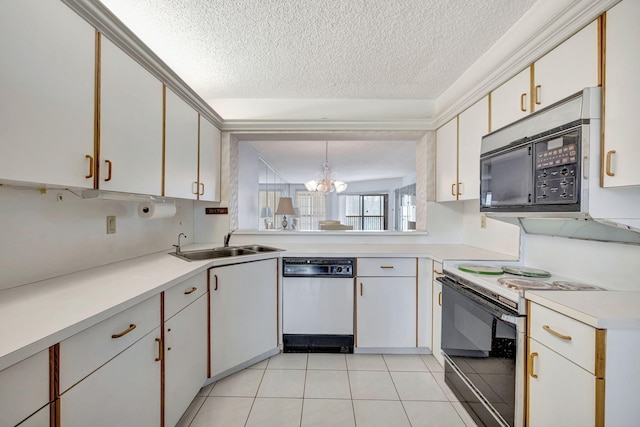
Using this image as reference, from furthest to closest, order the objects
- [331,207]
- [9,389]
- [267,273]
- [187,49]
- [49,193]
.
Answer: [331,207]
[267,273]
[187,49]
[49,193]
[9,389]

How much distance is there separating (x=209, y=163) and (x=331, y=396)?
2049 mm

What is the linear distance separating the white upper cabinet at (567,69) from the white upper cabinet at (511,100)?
0.06m

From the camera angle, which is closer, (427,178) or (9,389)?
(9,389)

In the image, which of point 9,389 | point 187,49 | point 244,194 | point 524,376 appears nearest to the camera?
point 9,389

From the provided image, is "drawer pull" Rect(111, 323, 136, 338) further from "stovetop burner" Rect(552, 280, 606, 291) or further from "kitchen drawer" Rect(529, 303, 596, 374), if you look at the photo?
"stovetop burner" Rect(552, 280, 606, 291)

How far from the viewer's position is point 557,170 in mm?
1203

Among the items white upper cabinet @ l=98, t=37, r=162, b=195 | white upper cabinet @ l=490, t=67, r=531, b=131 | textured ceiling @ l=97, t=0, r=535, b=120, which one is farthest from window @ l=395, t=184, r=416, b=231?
white upper cabinet @ l=98, t=37, r=162, b=195

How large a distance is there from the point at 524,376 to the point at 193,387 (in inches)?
68.6

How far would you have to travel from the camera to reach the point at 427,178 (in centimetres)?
269

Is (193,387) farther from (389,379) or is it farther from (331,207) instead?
(331,207)

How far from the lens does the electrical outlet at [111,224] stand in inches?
65.7

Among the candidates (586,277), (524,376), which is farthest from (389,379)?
(586,277)

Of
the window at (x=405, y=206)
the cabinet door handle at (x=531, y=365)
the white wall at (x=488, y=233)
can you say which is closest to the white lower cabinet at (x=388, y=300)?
the white wall at (x=488, y=233)

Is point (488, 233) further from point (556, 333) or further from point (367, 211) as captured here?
point (367, 211)
